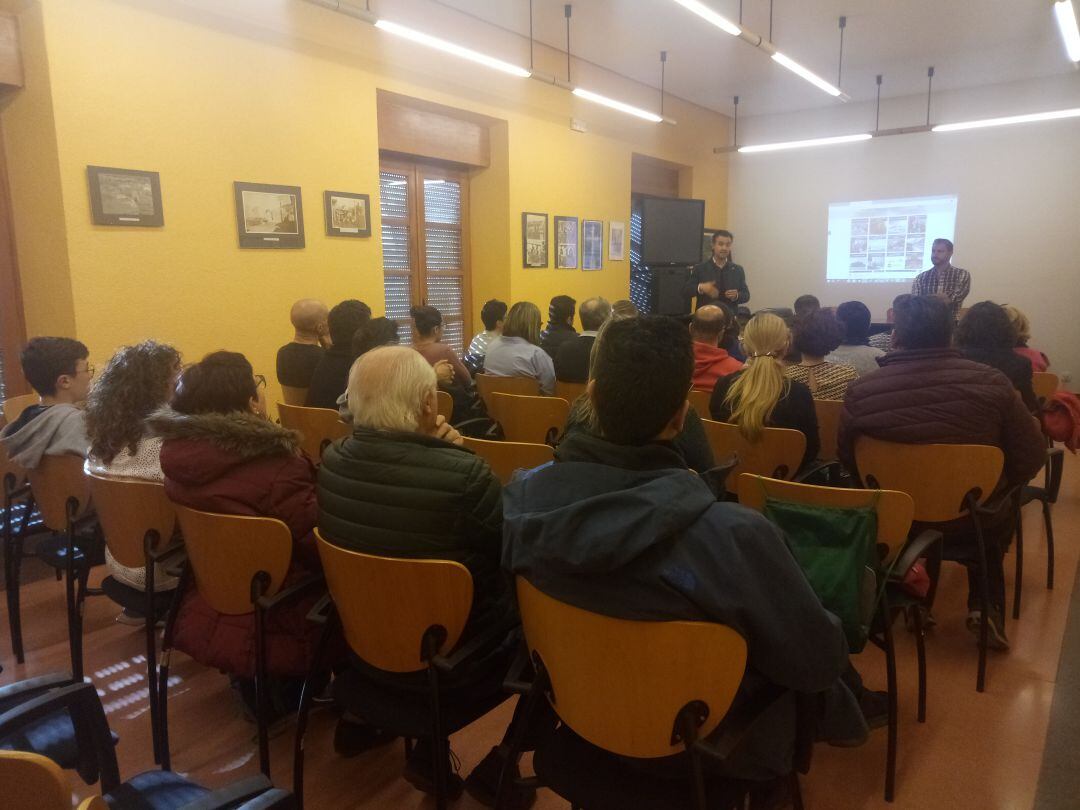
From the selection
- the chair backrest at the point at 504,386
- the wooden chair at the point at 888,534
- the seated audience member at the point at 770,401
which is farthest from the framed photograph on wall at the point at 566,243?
the wooden chair at the point at 888,534

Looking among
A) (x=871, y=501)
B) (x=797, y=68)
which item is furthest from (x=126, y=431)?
(x=797, y=68)

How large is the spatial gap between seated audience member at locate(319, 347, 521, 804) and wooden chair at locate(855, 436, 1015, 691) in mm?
1445

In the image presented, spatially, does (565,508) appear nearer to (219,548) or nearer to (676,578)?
(676,578)

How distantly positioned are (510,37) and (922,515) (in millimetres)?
5428

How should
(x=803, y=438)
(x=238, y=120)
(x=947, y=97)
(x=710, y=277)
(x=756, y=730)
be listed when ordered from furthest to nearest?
1. (x=947, y=97)
2. (x=710, y=277)
3. (x=238, y=120)
4. (x=803, y=438)
5. (x=756, y=730)

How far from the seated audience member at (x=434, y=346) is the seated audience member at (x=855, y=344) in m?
1.94

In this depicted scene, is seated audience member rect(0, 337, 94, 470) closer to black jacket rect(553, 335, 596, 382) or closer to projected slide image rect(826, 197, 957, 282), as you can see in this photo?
black jacket rect(553, 335, 596, 382)

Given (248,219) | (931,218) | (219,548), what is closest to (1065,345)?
(931,218)

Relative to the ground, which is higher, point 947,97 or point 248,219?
point 947,97

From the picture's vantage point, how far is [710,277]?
24.5 ft

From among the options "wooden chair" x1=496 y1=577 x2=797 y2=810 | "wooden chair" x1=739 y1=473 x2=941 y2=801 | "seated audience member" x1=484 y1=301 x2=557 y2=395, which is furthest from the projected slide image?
"wooden chair" x1=496 y1=577 x2=797 y2=810

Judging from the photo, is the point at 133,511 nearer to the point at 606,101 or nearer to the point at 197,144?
the point at 197,144

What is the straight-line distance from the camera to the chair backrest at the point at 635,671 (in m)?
1.14

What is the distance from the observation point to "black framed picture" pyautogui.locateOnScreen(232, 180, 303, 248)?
4.37 m
